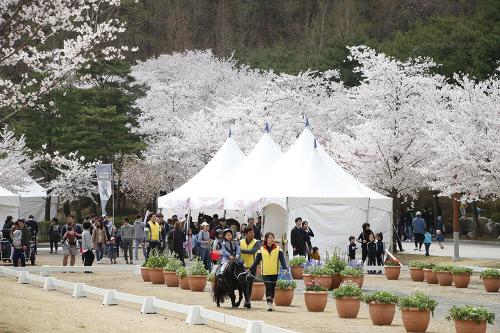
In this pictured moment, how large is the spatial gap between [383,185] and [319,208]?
937 cm

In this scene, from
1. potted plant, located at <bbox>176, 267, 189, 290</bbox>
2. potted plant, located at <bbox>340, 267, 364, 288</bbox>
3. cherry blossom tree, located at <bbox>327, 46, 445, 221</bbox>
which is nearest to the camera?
potted plant, located at <bbox>340, 267, 364, 288</bbox>

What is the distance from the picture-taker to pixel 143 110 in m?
71.9

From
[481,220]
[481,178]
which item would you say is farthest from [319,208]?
[481,220]

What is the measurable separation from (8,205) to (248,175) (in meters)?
10.0

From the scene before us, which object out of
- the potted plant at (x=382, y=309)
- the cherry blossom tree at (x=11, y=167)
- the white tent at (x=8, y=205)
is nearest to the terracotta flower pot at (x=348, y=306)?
the potted plant at (x=382, y=309)

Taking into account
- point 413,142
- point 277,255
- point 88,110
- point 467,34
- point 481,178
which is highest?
point 467,34

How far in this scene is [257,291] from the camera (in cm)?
2297

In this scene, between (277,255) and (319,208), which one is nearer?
(277,255)

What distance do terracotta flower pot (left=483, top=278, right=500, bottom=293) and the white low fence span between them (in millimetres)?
9195

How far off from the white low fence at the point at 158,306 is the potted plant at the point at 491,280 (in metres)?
9.18

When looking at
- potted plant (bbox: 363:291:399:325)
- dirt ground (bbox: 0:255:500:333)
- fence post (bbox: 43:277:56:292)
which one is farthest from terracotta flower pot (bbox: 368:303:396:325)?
fence post (bbox: 43:277:56:292)

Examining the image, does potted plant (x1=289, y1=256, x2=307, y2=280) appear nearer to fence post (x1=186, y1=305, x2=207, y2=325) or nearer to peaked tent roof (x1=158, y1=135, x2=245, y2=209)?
peaked tent roof (x1=158, y1=135, x2=245, y2=209)

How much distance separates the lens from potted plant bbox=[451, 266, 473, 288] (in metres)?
26.4

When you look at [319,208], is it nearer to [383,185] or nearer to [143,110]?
[383,185]
